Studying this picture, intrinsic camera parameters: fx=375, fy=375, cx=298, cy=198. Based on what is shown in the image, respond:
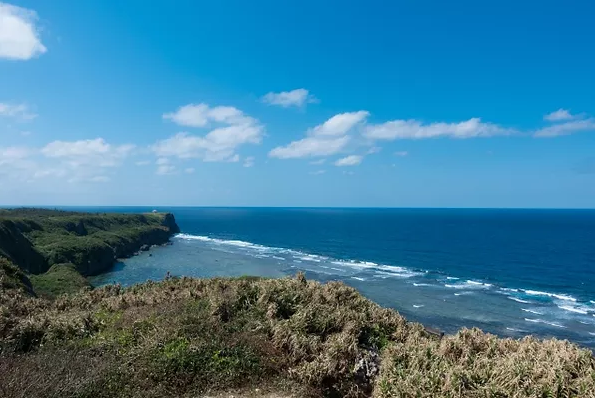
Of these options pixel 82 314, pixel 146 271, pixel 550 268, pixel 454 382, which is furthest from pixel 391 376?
pixel 550 268

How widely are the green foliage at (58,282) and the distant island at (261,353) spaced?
98.0 ft

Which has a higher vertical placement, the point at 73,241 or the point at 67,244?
the point at 73,241

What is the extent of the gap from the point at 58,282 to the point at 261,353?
47518 millimetres

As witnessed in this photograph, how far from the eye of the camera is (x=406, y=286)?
60531mm

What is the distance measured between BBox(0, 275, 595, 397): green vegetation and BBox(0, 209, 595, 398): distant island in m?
0.04

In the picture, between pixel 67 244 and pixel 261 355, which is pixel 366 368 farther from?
pixel 67 244

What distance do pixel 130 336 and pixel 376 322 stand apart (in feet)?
36.4

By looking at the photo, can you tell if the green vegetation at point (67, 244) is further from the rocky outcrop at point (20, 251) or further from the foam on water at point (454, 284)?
the foam on water at point (454, 284)

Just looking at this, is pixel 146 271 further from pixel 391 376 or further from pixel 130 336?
pixel 391 376

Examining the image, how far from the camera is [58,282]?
165 ft

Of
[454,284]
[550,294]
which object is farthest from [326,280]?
[550,294]

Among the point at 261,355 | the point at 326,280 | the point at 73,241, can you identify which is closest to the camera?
the point at 261,355

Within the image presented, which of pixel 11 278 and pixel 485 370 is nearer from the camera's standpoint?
pixel 485 370

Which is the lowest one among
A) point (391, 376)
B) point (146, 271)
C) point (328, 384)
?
point (146, 271)
